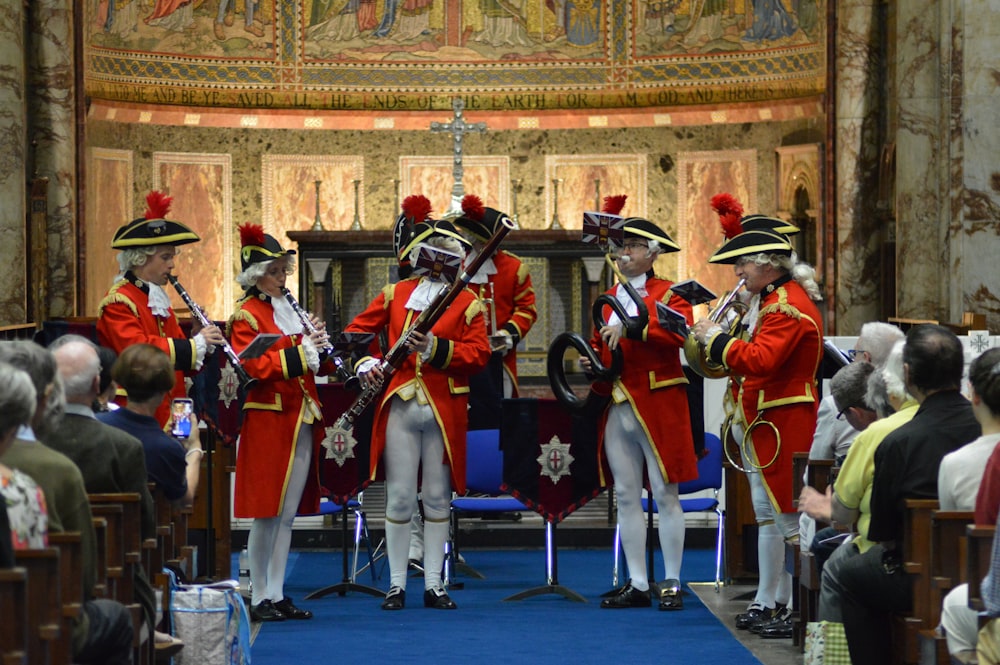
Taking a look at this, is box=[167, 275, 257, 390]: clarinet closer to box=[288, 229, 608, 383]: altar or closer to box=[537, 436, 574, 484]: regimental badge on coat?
box=[537, 436, 574, 484]: regimental badge on coat

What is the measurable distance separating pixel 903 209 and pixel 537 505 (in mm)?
5800

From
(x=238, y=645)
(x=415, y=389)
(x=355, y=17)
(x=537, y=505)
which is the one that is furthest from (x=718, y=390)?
(x=355, y=17)

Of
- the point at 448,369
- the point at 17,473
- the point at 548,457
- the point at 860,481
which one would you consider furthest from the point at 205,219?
the point at 17,473

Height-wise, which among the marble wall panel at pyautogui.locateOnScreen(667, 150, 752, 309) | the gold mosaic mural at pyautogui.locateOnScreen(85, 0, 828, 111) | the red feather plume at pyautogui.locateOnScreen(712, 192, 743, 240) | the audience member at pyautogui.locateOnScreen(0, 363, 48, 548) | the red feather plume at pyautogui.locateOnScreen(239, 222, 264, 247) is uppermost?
the gold mosaic mural at pyautogui.locateOnScreen(85, 0, 828, 111)

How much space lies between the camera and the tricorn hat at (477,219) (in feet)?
32.8

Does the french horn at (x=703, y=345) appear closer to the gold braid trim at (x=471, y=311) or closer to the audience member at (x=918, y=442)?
the gold braid trim at (x=471, y=311)

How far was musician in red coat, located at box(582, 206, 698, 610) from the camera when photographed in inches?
340

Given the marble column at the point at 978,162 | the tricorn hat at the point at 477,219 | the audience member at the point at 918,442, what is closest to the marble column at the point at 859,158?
the marble column at the point at 978,162

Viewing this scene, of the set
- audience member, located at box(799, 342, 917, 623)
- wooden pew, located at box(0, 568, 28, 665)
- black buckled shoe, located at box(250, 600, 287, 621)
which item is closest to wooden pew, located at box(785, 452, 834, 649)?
audience member, located at box(799, 342, 917, 623)

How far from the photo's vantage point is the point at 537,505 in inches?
367

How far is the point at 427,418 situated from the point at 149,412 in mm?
2639

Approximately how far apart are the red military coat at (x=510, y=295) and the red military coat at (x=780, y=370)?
2.78 m

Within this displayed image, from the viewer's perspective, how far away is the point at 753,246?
26.5 ft

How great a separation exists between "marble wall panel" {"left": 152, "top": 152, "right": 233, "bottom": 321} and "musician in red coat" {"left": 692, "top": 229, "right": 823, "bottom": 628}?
403 inches
